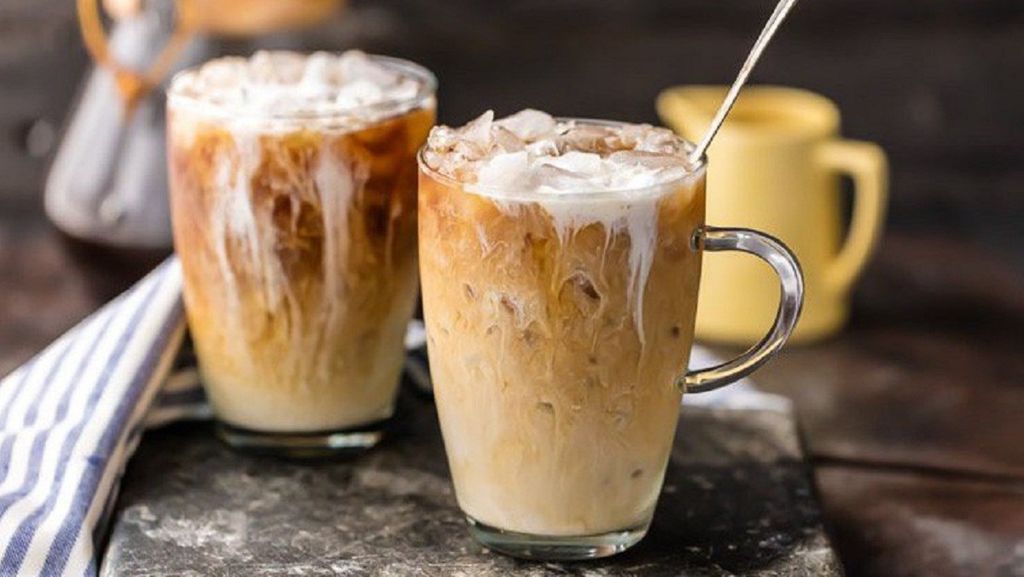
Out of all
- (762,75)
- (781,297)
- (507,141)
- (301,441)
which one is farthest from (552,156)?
(762,75)

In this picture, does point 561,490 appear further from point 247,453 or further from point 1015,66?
point 1015,66

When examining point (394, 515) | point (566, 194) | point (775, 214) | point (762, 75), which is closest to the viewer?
point (566, 194)

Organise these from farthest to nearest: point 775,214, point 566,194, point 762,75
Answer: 1. point 762,75
2. point 775,214
3. point 566,194

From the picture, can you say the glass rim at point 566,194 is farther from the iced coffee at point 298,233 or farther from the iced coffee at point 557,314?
the iced coffee at point 298,233

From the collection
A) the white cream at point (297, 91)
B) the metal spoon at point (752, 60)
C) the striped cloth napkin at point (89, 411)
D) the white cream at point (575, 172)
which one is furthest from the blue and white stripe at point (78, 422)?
the metal spoon at point (752, 60)

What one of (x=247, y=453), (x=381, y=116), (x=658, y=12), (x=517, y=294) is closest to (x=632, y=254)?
(x=517, y=294)

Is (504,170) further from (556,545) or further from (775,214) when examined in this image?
(775,214)

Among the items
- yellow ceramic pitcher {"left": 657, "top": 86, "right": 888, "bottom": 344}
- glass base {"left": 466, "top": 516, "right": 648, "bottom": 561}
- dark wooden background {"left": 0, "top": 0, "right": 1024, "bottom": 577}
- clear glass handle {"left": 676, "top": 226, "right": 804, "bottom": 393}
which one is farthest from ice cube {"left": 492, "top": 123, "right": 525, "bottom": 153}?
dark wooden background {"left": 0, "top": 0, "right": 1024, "bottom": 577}
